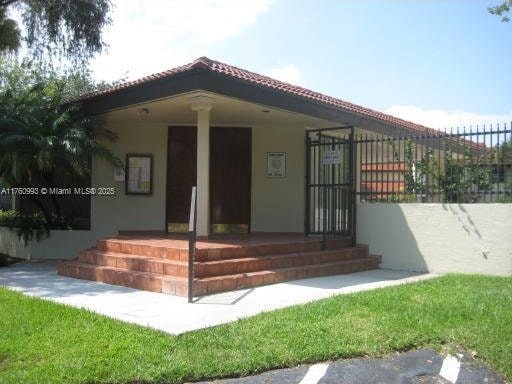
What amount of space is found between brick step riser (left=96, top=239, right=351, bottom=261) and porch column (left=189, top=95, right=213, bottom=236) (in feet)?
4.67

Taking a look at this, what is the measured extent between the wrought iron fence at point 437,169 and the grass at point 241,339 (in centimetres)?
313

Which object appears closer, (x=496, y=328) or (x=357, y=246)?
(x=496, y=328)

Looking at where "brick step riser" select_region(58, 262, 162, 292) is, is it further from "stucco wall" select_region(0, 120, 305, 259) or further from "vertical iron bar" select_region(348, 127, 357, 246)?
"vertical iron bar" select_region(348, 127, 357, 246)

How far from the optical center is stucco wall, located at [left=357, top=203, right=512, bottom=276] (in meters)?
9.20

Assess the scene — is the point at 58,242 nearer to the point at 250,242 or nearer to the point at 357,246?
the point at 250,242

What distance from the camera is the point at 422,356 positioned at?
4.94 m

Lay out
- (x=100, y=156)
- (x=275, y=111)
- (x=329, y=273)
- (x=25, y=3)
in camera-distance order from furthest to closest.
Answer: (x=25, y=3) → (x=100, y=156) → (x=275, y=111) → (x=329, y=273)

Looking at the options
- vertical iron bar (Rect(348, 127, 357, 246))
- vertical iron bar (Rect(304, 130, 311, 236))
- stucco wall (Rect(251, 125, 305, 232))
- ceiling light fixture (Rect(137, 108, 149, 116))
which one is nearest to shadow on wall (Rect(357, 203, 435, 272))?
vertical iron bar (Rect(348, 127, 357, 246))

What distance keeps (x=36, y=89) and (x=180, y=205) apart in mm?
4256

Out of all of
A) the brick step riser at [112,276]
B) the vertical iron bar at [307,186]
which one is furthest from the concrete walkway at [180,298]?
the vertical iron bar at [307,186]

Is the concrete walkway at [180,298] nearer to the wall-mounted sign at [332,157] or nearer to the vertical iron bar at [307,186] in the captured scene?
the vertical iron bar at [307,186]

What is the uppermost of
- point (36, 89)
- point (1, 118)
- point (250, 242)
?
point (36, 89)

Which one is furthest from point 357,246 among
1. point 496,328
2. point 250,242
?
point 496,328

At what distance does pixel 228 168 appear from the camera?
1234 cm
